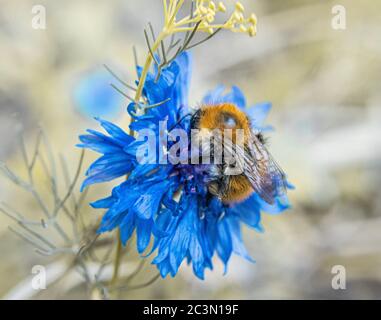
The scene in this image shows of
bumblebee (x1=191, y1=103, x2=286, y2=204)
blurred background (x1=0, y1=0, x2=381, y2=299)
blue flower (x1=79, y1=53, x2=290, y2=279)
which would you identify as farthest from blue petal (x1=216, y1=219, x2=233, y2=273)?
blurred background (x1=0, y1=0, x2=381, y2=299)

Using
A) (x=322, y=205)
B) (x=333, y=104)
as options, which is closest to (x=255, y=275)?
(x=322, y=205)

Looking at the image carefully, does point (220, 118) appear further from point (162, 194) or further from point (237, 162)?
point (162, 194)

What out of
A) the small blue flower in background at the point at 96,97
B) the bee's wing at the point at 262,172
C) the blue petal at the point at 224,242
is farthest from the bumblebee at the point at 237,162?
the small blue flower in background at the point at 96,97

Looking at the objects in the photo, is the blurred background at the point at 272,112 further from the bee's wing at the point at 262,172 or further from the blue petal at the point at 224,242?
the bee's wing at the point at 262,172

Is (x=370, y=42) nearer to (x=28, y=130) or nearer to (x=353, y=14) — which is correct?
(x=353, y=14)

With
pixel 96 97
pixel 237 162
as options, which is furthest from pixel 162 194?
pixel 96 97
